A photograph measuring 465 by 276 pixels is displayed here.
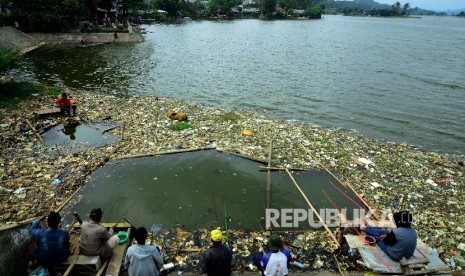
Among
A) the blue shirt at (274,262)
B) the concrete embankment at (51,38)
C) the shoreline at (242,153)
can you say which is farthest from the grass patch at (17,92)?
the concrete embankment at (51,38)

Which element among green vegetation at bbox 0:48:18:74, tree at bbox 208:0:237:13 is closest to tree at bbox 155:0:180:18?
tree at bbox 208:0:237:13

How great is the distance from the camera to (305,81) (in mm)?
25422

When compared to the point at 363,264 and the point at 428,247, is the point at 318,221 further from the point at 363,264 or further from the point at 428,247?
the point at 428,247

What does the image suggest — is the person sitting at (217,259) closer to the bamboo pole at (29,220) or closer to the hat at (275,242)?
the hat at (275,242)

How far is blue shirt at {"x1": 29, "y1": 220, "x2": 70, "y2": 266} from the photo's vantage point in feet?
18.8

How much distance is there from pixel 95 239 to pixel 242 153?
673 centimetres

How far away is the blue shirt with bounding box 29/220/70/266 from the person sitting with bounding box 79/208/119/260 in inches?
12.8

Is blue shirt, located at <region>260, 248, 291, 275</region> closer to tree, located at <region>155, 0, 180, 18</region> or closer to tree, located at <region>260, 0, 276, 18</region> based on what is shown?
tree, located at <region>155, 0, 180, 18</region>

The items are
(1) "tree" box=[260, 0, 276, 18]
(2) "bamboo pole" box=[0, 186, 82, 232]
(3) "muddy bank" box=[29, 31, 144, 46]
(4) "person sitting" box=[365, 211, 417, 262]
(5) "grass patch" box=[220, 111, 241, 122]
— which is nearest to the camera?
(4) "person sitting" box=[365, 211, 417, 262]

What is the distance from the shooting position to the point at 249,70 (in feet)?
95.5

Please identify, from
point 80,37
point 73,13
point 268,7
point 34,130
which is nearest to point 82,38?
point 80,37

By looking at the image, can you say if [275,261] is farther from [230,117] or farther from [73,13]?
[73,13]

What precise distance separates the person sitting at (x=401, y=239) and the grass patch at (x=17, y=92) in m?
17.0

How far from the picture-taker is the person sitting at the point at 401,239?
609 cm
